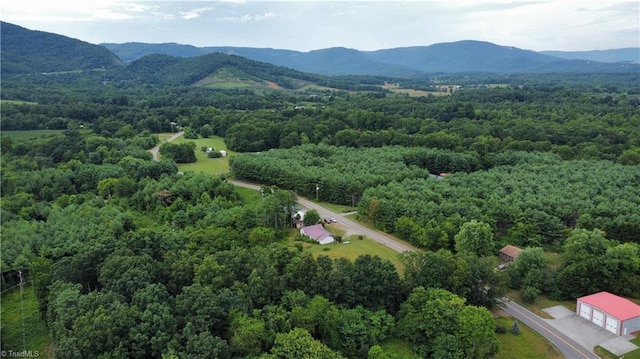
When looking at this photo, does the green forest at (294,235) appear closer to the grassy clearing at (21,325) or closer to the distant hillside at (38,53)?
the grassy clearing at (21,325)

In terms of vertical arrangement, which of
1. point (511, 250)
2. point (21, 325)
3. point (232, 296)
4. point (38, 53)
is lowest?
point (21, 325)

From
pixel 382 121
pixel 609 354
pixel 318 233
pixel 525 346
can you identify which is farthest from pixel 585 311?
pixel 382 121

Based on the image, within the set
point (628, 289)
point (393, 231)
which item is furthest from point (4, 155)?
point (628, 289)

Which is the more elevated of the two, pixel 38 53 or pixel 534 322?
pixel 38 53

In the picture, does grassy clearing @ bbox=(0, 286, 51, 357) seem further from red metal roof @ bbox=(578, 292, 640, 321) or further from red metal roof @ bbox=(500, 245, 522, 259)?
red metal roof @ bbox=(500, 245, 522, 259)

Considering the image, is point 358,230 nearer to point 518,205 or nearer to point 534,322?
point 518,205

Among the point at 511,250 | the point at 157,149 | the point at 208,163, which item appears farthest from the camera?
the point at 157,149

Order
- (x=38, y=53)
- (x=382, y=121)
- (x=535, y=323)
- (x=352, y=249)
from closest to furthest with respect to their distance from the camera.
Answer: (x=535, y=323)
(x=352, y=249)
(x=382, y=121)
(x=38, y=53)

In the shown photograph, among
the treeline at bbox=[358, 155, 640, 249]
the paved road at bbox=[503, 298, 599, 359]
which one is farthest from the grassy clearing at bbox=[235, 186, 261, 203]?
the paved road at bbox=[503, 298, 599, 359]
